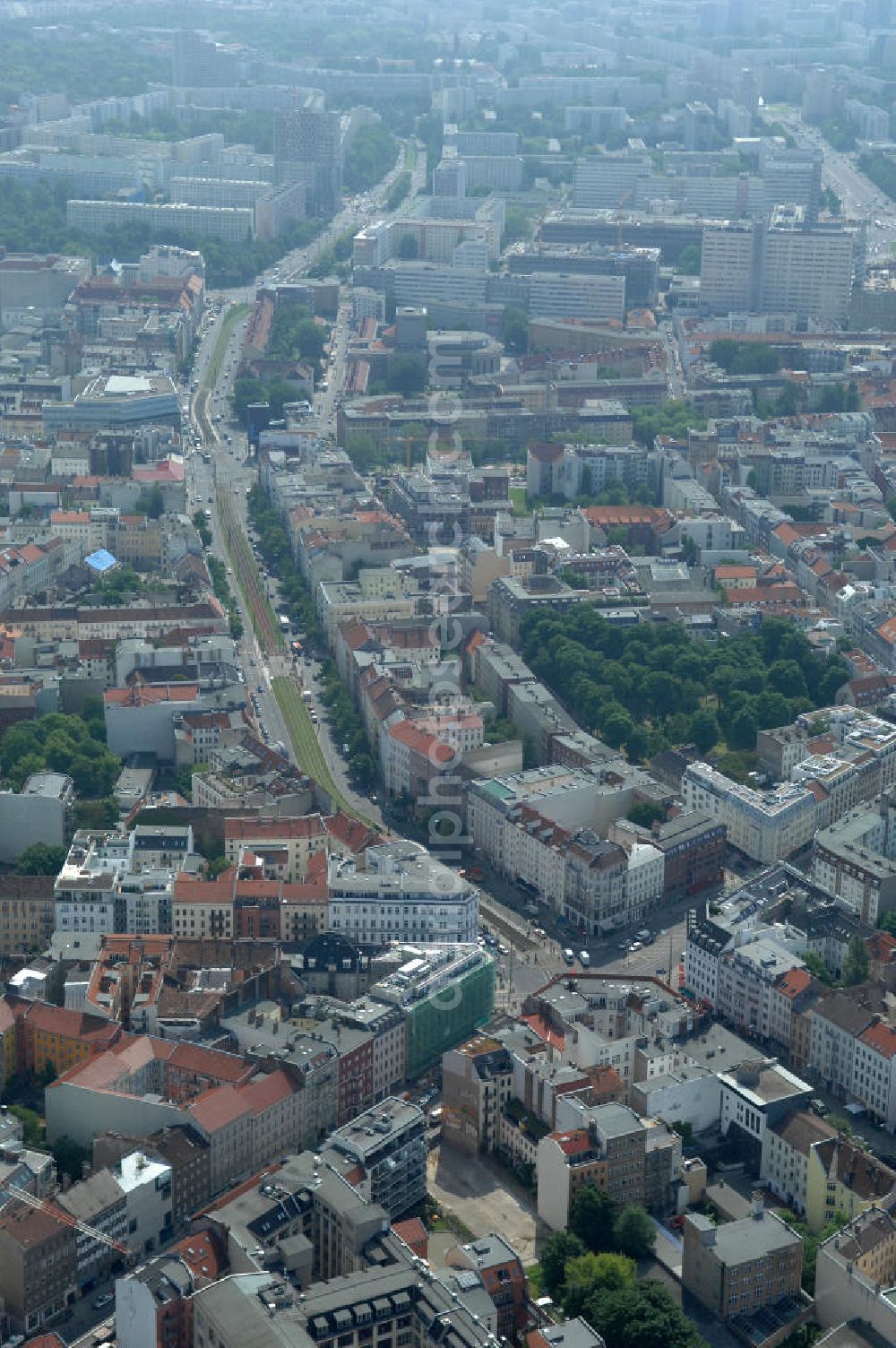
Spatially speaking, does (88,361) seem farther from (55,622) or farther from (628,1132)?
(628,1132)

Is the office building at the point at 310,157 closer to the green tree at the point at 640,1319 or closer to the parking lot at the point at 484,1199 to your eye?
the parking lot at the point at 484,1199

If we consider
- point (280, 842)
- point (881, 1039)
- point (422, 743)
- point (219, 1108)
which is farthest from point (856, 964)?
point (219, 1108)

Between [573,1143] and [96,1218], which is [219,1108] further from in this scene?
[573,1143]

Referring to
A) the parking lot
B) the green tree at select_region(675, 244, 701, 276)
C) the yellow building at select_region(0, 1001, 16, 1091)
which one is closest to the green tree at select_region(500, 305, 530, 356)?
the green tree at select_region(675, 244, 701, 276)

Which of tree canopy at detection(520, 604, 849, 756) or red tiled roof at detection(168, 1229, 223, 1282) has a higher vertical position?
red tiled roof at detection(168, 1229, 223, 1282)

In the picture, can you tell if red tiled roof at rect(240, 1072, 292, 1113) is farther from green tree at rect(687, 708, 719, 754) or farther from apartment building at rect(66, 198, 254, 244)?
apartment building at rect(66, 198, 254, 244)

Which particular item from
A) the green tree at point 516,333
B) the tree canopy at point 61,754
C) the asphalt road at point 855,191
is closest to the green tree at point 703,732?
the tree canopy at point 61,754

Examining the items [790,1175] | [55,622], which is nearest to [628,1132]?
[790,1175]
